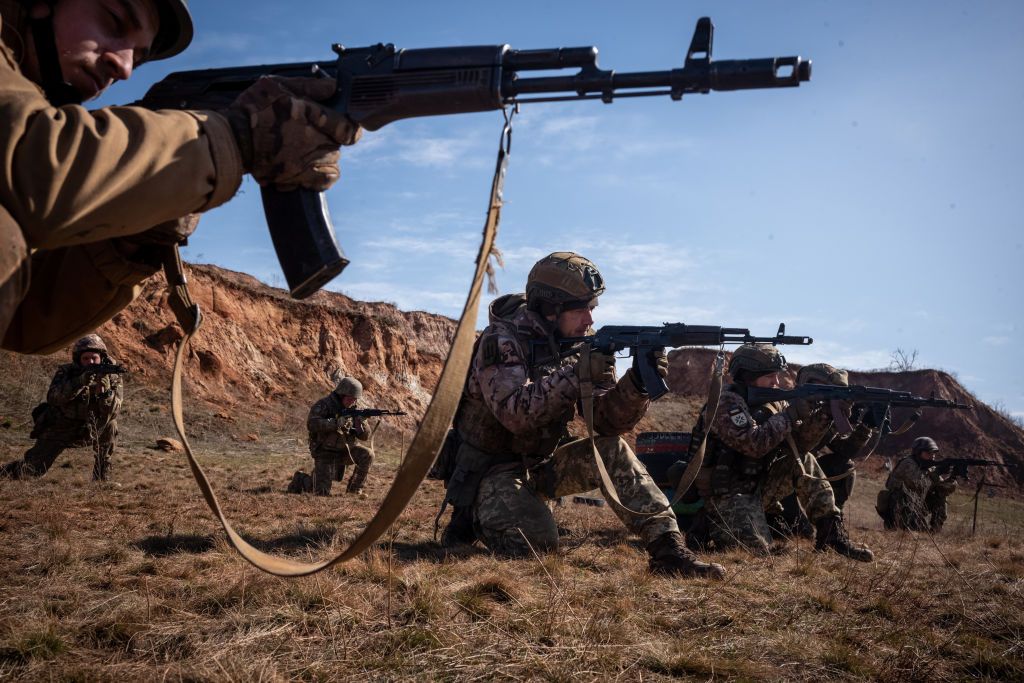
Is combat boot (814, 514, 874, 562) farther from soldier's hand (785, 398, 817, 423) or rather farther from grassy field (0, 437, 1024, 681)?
soldier's hand (785, 398, 817, 423)

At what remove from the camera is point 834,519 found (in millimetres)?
8016

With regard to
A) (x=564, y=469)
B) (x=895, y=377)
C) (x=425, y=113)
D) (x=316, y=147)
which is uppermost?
(x=895, y=377)

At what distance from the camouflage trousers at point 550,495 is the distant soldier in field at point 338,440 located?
208 inches

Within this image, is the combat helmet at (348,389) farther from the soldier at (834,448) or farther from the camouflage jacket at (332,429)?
the soldier at (834,448)

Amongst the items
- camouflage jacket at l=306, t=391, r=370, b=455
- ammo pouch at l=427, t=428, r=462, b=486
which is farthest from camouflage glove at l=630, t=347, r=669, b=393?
camouflage jacket at l=306, t=391, r=370, b=455

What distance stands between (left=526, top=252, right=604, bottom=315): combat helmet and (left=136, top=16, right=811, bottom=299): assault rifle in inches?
137

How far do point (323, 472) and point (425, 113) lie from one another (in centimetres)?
881

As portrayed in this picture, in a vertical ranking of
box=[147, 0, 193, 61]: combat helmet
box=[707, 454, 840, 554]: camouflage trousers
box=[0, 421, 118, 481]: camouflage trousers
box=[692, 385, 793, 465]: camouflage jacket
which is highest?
box=[147, 0, 193, 61]: combat helmet

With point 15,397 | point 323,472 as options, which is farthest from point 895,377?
point 15,397

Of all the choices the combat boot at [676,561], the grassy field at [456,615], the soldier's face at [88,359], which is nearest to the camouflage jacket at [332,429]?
the soldier's face at [88,359]

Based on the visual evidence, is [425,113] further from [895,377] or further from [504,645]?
[895,377]

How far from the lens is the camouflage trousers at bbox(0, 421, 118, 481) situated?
31.8 ft

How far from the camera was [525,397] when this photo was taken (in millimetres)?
5914

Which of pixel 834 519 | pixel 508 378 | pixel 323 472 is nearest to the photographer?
pixel 508 378
